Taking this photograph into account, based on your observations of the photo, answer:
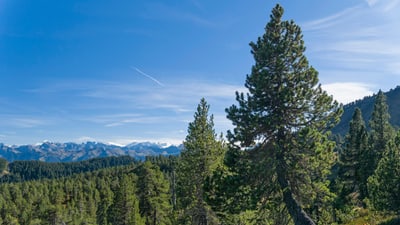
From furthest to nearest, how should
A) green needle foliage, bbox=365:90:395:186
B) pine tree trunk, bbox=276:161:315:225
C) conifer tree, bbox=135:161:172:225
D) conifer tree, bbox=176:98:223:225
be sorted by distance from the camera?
conifer tree, bbox=135:161:172:225
green needle foliage, bbox=365:90:395:186
conifer tree, bbox=176:98:223:225
pine tree trunk, bbox=276:161:315:225

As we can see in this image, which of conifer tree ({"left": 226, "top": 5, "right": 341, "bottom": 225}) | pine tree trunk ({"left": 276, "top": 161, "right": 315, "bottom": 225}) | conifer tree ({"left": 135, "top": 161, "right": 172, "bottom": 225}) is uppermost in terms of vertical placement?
conifer tree ({"left": 226, "top": 5, "right": 341, "bottom": 225})

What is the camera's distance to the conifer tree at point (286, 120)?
16.4 m

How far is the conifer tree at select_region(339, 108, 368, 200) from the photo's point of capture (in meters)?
46.4

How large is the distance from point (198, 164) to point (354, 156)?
32684 millimetres

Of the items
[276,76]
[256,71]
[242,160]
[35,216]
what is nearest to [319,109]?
[276,76]

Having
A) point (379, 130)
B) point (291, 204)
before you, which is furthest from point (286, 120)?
point (379, 130)

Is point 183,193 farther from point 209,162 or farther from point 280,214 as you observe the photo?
point 280,214

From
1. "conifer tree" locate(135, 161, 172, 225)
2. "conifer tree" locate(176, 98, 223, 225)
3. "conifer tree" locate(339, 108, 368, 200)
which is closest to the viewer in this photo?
"conifer tree" locate(176, 98, 223, 225)

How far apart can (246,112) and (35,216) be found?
3392 inches

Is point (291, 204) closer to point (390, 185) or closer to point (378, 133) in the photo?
point (390, 185)

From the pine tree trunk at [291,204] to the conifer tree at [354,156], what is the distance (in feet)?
110

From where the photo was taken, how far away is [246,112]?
17500 millimetres

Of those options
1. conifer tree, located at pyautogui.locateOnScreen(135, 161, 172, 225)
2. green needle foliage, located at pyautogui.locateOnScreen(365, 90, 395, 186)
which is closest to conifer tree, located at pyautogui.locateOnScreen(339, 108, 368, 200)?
green needle foliage, located at pyautogui.locateOnScreen(365, 90, 395, 186)

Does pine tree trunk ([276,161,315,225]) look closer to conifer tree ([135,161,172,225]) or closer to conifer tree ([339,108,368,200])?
conifer tree ([135,161,172,225])
